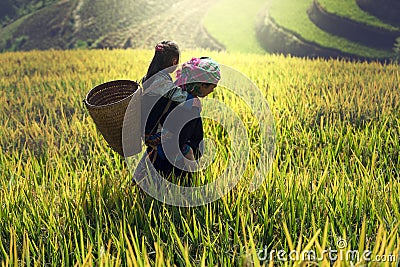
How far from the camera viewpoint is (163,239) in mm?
1534

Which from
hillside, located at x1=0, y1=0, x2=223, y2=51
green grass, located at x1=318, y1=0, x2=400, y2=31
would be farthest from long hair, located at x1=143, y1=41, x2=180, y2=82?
hillside, located at x1=0, y1=0, x2=223, y2=51

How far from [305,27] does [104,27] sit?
43.3 feet

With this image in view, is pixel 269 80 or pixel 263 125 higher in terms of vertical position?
pixel 263 125

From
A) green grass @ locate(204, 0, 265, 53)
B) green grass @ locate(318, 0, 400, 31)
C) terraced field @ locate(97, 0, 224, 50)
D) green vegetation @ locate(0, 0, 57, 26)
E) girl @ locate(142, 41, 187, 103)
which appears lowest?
terraced field @ locate(97, 0, 224, 50)

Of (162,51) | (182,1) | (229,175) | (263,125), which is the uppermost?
(162,51)

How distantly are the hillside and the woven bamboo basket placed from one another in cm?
1831

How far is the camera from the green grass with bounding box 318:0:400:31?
14.7 m

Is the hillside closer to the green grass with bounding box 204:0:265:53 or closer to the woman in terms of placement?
the green grass with bounding box 204:0:265:53

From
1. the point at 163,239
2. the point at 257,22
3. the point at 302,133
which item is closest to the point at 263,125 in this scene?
the point at 302,133

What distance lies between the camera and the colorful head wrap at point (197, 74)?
1682 mm

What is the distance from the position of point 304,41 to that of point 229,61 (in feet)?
32.5

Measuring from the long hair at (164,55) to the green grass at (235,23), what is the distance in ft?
54.3

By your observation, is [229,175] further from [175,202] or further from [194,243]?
[194,243]

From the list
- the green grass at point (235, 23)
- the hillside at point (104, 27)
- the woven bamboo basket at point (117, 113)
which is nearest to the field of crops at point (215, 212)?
the woven bamboo basket at point (117, 113)
